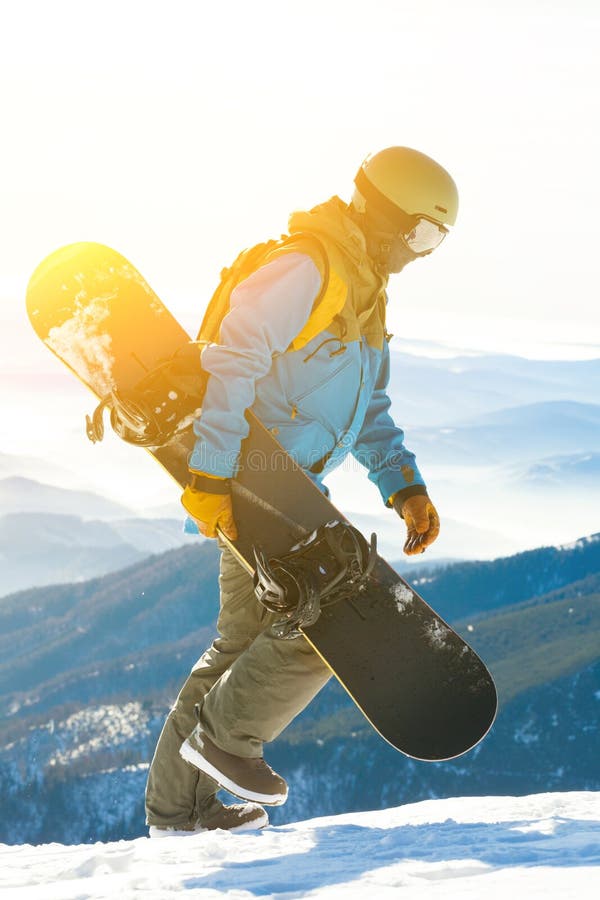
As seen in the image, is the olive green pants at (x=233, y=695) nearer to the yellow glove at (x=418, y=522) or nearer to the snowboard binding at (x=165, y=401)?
the snowboard binding at (x=165, y=401)

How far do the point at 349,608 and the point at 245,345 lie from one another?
157 cm

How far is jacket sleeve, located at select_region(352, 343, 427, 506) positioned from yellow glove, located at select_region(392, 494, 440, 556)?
64mm

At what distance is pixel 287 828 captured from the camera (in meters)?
5.43

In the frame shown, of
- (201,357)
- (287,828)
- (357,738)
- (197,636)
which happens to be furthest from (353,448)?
(197,636)

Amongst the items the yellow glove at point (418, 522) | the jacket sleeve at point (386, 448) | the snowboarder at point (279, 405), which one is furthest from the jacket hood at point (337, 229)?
the yellow glove at point (418, 522)

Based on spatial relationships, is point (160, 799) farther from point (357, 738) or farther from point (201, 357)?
point (357, 738)

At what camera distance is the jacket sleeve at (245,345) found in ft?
15.7

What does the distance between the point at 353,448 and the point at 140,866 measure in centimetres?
275

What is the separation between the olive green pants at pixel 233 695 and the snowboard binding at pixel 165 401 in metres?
0.85

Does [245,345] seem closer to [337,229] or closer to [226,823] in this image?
[337,229]

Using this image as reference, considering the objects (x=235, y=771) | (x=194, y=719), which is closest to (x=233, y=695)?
(x=235, y=771)

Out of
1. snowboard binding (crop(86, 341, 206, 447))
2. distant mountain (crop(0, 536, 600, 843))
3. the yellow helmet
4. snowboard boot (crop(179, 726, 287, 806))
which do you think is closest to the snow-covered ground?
snowboard boot (crop(179, 726, 287, 806))

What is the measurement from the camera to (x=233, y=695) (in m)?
5.33

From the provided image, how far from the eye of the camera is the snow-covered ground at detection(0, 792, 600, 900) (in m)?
3.86
